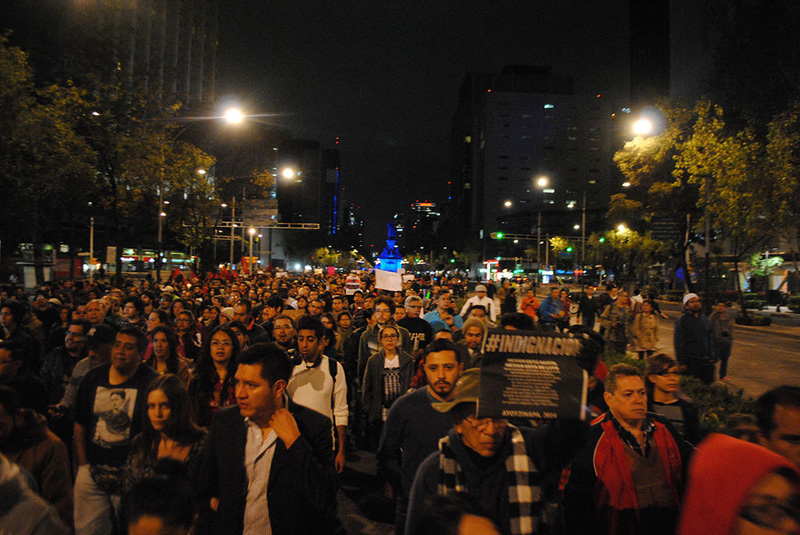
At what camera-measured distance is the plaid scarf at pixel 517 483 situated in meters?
2.28

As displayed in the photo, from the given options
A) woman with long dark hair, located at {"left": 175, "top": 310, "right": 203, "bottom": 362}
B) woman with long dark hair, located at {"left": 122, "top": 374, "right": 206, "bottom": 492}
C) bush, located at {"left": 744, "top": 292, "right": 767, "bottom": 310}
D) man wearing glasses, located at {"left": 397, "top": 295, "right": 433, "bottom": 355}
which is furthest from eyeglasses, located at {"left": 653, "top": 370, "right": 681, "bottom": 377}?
bush, located at {"left": 744, "top": 292, "right": 767, "bottom": 310}

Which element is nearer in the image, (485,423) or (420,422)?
(485,423)

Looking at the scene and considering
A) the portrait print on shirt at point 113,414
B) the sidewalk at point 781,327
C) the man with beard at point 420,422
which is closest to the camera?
the man with beard at point 420,422

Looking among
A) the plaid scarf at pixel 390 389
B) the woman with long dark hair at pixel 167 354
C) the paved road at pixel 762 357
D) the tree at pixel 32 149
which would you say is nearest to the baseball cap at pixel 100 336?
the woman with long dark hair at pixel 167 354

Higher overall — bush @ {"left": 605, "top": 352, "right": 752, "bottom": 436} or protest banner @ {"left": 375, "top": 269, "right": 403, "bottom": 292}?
protest banner @ {"left": 375, "top": 269, "right": 403, "bottom": 292}

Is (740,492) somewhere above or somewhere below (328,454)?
above

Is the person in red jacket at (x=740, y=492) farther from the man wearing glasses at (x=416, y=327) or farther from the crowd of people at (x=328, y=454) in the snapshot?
the man wearing glasses at (x=416, y=327)

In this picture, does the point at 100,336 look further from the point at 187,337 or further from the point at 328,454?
the point at 328,454

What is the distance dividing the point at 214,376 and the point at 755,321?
27.7 metres

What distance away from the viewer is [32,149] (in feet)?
62.6

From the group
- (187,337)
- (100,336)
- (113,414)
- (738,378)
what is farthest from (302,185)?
(113,414)

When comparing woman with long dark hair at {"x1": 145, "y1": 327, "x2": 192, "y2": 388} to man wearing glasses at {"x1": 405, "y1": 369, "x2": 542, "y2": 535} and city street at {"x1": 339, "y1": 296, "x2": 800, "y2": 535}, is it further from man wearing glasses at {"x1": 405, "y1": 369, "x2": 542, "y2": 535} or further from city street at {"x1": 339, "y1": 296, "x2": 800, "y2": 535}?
man wearing glasses at {"x1": 405, "y1": 369, "x2": 542, "y2": 535}

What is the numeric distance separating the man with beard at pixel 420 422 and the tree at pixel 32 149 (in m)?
20.8

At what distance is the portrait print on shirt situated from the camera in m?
3.58
